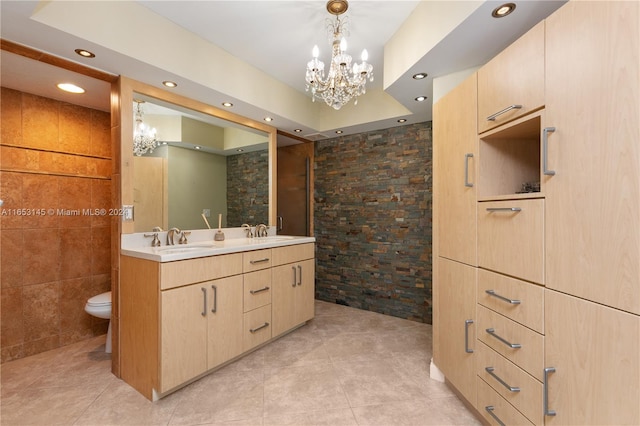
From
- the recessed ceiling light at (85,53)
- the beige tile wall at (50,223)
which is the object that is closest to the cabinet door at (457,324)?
the recessed ceiling light at (85,53)

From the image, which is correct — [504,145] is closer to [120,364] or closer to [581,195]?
[581,195]

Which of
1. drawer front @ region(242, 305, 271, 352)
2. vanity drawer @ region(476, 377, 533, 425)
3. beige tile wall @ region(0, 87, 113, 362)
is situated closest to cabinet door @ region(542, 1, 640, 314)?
vanity drawer @ region(476, 377, 533, 425)

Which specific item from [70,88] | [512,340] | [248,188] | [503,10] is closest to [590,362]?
[512,340]

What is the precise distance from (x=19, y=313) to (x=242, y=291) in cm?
186

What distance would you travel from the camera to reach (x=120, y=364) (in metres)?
2.07

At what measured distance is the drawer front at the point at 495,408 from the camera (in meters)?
1.34

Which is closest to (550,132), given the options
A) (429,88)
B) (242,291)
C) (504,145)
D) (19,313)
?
(504,145)

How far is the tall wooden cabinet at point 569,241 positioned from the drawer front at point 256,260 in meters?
1.69

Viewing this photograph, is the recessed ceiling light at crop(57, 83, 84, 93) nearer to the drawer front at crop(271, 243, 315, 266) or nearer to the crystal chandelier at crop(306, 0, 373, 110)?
the crystal chandelier at crop(306, 0, 373, 110)

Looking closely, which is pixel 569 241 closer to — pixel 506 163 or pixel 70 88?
pixel 506 163

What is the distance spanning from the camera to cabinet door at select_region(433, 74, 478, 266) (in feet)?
5.53

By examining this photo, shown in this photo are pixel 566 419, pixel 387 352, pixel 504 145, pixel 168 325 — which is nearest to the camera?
pixel 566 419

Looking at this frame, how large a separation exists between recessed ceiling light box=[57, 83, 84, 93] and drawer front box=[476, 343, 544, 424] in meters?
3.46

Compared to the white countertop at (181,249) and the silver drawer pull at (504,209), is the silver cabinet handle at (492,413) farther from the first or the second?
the white countertop at (181,249)
